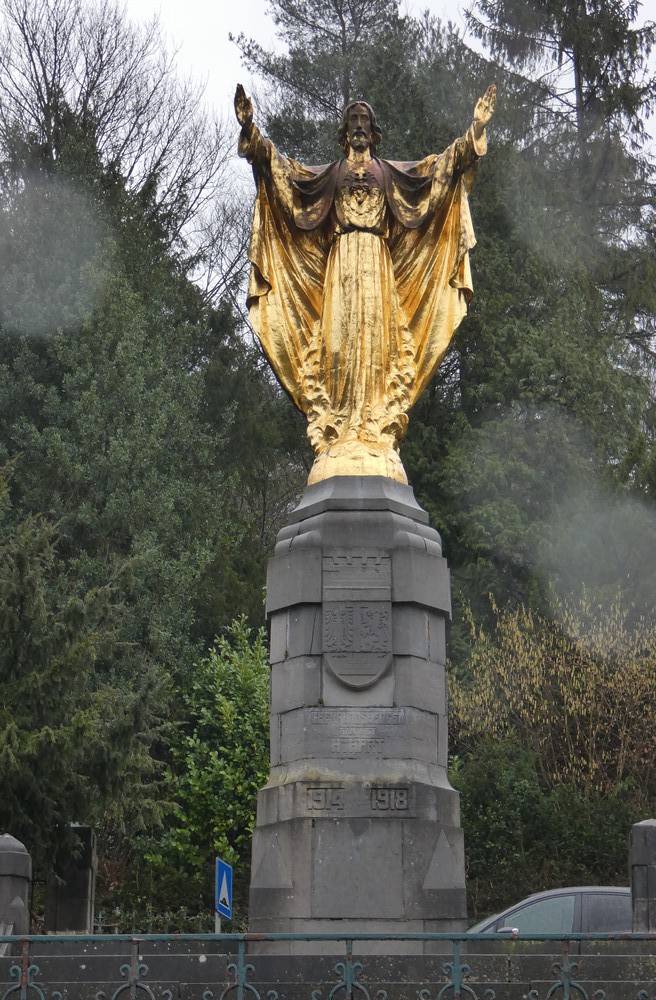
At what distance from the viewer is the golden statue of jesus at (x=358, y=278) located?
44.3ft

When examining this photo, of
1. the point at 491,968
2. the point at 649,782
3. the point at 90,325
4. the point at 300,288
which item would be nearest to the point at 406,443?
the point at 90,325

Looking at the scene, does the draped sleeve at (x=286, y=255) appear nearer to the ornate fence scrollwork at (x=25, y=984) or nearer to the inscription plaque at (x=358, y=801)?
the inscription plaque at (x=358, y=801)

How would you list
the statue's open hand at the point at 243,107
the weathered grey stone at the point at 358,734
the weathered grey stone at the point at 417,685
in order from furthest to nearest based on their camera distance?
the statue's open hand at the point at 243,107 → the weathered grey stone at the point at 417,685 → the weathered grey stone at the point at 358,734

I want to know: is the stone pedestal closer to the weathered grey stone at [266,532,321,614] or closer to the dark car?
the weathered grey stone at [266,532,321,614]

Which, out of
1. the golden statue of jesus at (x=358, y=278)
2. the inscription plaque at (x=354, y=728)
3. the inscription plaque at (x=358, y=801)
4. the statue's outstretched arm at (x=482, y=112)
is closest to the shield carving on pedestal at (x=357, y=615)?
the inscription plaque at (x=354, y=728)

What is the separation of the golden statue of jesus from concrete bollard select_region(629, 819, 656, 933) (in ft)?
11.9

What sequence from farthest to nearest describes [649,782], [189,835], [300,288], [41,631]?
[649,782]
[189,835]
[41,631]
[300,288]

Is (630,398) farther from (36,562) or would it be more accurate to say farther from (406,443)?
(36,562)

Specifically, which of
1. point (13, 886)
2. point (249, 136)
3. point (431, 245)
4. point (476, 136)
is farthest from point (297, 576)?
point (476, 136)

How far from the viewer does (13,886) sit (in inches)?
467

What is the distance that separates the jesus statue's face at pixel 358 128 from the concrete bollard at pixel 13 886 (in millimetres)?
6412

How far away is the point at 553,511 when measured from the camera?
28.4m

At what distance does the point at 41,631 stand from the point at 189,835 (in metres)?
6.54

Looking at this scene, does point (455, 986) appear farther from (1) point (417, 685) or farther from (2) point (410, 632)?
(2) point (410, 632)
